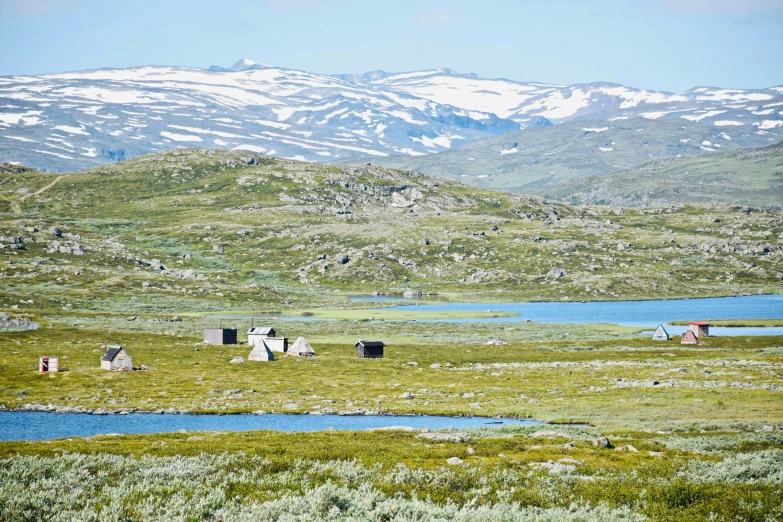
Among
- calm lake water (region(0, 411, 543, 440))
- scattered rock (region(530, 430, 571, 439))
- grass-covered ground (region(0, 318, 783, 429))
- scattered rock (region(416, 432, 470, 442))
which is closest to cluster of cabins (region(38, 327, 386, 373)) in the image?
grass-covered ground (region(0, 318, 783, 429))

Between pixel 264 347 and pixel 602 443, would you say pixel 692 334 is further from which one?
pixel 602 443

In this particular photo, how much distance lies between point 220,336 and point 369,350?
2832cm

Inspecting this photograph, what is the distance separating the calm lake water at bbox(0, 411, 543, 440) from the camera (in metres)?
62.5

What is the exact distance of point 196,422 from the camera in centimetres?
6662

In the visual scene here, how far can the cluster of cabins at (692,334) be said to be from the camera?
13000 centimetres

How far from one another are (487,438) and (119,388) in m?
48.4

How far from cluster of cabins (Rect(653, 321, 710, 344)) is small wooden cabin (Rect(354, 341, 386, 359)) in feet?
179

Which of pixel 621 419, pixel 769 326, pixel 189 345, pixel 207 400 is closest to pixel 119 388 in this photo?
pixel 207 400

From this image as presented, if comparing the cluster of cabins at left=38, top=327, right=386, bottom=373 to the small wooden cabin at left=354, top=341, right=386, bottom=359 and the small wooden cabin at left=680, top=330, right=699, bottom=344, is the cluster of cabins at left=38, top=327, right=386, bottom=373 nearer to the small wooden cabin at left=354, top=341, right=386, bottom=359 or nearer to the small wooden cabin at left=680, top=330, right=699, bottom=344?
the small wooden cabin at left=354, top=341, right=386, bottom=359

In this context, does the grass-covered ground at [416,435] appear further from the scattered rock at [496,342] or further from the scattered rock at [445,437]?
the scattered rock at [445,437]

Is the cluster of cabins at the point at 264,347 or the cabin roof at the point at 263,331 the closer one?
the cluster of cabins at the point at 264,347

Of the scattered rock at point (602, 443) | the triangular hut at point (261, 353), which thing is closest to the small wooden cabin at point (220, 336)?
the triangular hut at point (261, 353)

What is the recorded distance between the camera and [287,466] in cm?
3375

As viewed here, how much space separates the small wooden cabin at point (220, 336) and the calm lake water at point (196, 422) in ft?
182
